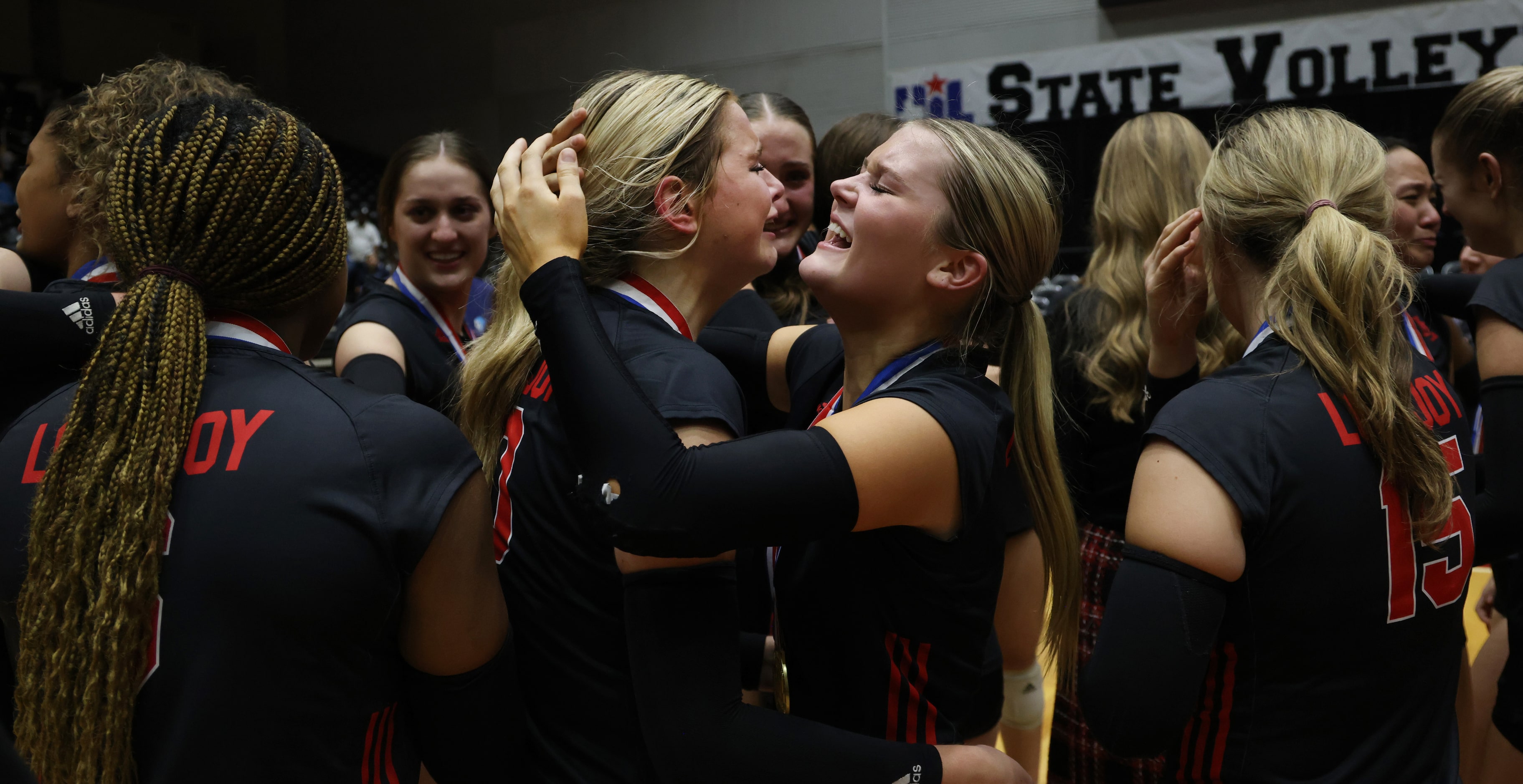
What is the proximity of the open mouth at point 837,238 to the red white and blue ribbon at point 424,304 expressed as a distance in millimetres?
1672

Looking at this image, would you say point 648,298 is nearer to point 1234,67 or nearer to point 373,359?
point 373,359

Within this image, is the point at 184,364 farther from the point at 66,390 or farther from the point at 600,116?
the point at 600,116

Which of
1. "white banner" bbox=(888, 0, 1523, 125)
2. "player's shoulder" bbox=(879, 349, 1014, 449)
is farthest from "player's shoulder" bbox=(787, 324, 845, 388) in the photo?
"white banner" bbox=(888, 0, 1523, 125)

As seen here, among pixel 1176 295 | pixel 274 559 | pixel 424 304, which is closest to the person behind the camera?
pixel 274 559

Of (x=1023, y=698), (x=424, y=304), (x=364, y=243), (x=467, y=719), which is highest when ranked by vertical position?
(x=364, y=243)

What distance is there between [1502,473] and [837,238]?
1.35m

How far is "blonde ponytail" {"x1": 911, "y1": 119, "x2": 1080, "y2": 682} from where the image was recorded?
54.7 inches

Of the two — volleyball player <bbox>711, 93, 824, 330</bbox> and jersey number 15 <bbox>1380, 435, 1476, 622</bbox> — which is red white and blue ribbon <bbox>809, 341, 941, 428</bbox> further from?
volleyball player <bbox>711, 93, 824, 330</bbox>

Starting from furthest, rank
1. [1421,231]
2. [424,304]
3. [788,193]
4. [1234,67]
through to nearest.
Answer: [1234,67]
[1421,231]
[424,304]
[788,193]

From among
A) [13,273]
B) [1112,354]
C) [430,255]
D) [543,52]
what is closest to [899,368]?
[1112,354]

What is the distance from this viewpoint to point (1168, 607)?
1224 mm

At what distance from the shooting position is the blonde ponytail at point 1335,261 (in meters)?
1.28

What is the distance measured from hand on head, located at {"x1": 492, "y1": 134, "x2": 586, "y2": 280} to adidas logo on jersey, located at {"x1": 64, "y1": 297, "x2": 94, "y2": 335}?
867mm

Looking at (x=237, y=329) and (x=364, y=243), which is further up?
(x=364, y=243)
